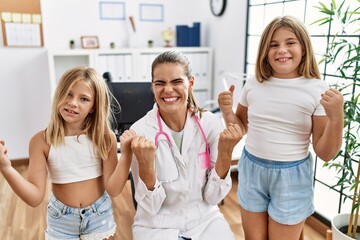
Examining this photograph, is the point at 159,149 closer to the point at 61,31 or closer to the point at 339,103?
the point at 339,103

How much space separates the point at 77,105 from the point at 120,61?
7.60 feet

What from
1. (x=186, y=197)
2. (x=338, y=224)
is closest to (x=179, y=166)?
(x=186, y=197)

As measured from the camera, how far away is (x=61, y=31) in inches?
142

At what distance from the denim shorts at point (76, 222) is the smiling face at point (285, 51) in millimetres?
970

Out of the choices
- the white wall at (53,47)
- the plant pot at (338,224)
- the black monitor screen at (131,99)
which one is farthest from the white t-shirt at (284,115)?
the white wall at (53,47)

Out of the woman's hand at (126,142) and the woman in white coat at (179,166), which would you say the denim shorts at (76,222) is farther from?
the woman's hand at (126,142)

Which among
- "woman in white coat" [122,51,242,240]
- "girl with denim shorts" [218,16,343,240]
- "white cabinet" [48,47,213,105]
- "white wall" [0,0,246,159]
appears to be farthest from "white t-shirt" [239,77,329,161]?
"white cabinet" [48,47,213,105]

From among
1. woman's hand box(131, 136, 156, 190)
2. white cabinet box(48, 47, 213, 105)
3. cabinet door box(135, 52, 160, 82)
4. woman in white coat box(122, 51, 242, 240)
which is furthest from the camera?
cabinet door box(135, 52, 160, 82)

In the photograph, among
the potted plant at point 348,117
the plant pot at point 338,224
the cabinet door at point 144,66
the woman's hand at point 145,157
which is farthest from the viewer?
the cabinet door at point 144,66

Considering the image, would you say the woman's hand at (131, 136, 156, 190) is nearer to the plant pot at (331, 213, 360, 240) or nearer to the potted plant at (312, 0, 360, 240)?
the potted plant at (312, 0, 360, 240)

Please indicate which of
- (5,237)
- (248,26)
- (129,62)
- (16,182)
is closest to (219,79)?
(248,26)

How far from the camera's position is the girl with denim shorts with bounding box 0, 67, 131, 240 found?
131 centimetres

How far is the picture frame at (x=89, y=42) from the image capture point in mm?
A: 3646

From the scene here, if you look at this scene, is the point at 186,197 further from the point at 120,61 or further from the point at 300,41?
the point at 120,61
